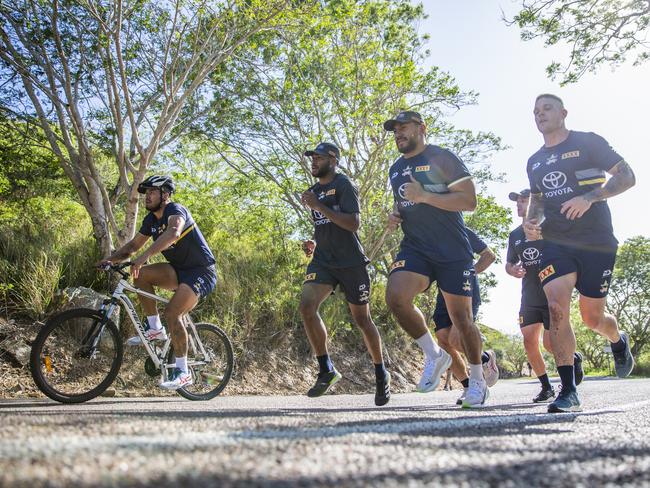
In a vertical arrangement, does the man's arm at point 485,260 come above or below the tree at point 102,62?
below

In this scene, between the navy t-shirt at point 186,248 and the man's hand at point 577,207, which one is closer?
the man's hand at point 577,207

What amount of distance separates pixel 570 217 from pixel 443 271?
1119 mm

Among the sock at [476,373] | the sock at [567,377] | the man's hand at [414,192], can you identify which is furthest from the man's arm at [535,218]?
the sock at [476,373]

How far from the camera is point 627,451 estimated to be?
2.30 m

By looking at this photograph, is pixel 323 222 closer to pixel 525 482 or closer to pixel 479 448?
pixel 479 448

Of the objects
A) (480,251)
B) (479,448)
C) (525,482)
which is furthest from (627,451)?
(480,251)

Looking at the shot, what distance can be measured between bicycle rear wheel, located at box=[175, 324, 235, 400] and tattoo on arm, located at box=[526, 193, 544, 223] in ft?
12.7

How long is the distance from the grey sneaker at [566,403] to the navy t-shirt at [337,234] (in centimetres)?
239

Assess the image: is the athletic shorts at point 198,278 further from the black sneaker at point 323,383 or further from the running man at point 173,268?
the black sneaker at point 323,383

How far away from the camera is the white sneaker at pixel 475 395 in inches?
199

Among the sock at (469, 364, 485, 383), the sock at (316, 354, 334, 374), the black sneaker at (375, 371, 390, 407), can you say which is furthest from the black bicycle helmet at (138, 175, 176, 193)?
the sock at (469, 364, 485, 383)

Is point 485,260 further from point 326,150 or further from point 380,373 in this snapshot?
point 326,150

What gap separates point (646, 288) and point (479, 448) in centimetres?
5106

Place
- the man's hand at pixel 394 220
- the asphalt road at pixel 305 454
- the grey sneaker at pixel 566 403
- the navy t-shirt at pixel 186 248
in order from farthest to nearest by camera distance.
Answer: the navy t-shirt at pixel 186 248, the man's hand at pixel 394 220, the grey sneaker at pixel 566 403, the asphalt road at pixel 305 454
